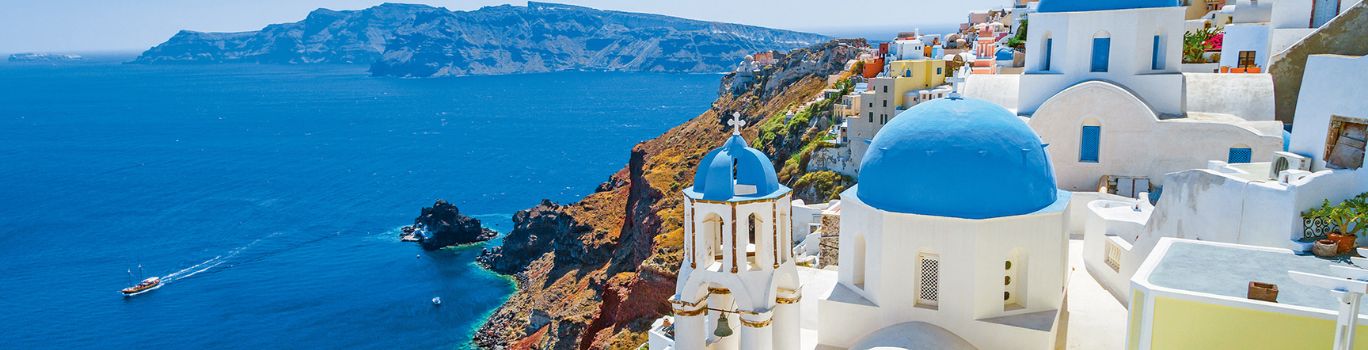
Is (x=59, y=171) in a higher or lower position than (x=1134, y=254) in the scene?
lower

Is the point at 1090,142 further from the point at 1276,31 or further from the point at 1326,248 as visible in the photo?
the point at 1326,248

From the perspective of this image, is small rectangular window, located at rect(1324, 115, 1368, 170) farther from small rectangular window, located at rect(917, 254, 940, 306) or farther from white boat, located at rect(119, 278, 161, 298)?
white boat, located at rect(119, 278, 161, 298)

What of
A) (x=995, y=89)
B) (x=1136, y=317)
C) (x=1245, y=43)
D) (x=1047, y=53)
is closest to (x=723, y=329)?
(x=1136, y=317)

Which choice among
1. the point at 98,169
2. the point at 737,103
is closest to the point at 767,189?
the point at 737,103

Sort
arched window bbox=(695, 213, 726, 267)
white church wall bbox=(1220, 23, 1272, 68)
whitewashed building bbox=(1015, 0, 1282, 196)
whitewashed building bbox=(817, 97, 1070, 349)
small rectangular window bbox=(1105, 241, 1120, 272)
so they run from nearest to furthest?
whitewashed building bbox=(817, 97, 1070, 349), arched window bbox=(695, 213, 726, 267), small rectangular window bbox=(1105, 241, 1120, 272), whitewashed building bbox=(1015, 0, 1282, 196), white church wall bbox=(1220, 23, 1272, 68)

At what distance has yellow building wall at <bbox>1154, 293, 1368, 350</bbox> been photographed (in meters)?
9.23

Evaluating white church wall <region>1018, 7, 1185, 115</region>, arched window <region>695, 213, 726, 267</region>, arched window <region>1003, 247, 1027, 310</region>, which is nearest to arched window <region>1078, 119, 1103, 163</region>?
white church wall <region>1018, 7, 1185, 115</region>

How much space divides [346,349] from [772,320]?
37516mm

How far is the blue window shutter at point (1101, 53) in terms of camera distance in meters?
21.7

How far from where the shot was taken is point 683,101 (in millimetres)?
165500

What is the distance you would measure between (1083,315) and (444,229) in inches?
2220

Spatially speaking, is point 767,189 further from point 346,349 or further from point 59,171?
point 59,171

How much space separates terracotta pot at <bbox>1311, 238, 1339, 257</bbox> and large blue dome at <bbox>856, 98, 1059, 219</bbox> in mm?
3318

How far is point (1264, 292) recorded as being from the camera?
958 cm
